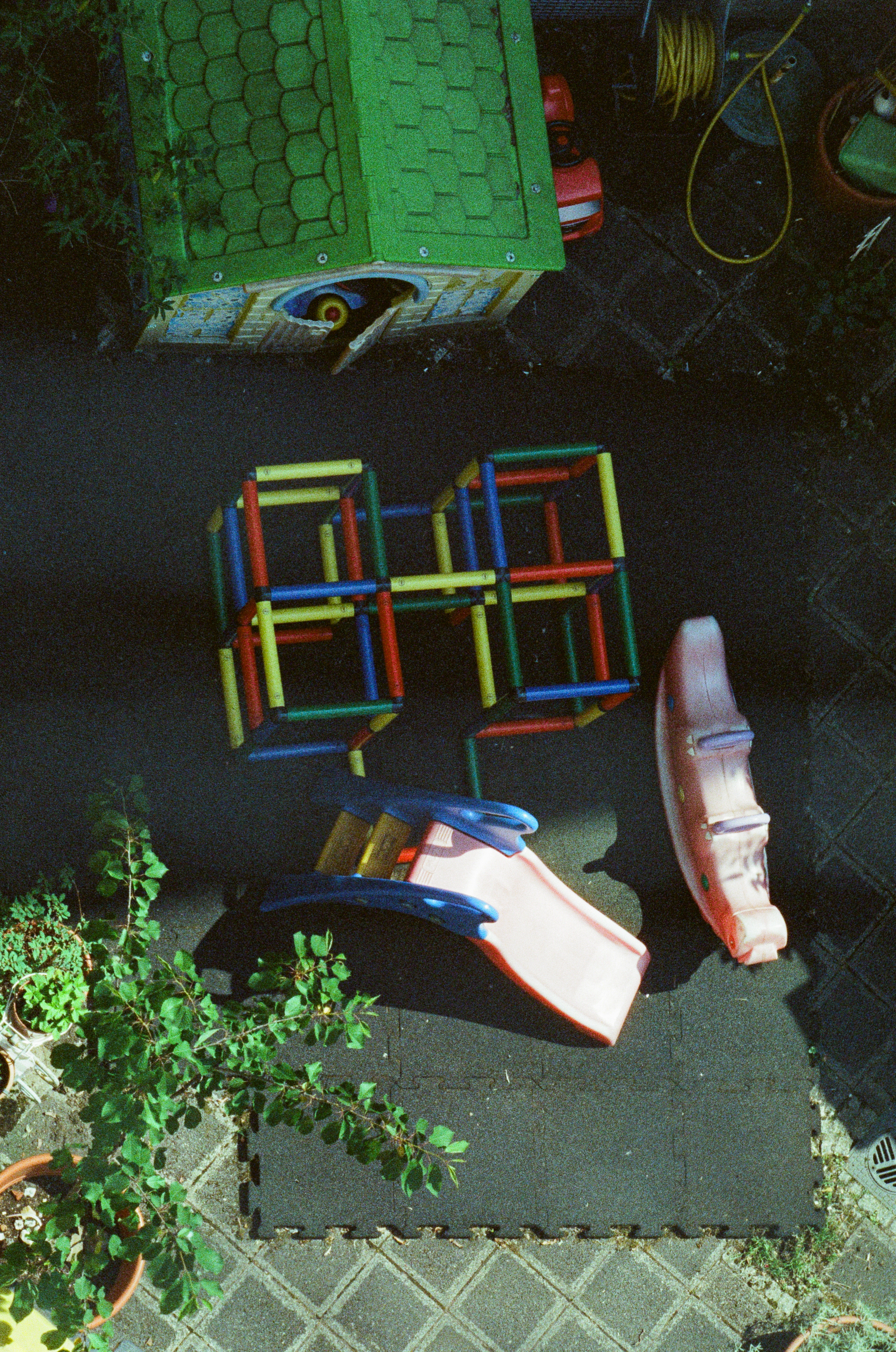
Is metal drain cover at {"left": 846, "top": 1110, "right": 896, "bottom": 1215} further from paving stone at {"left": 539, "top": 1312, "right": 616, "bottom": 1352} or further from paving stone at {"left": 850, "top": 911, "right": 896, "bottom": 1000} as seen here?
paving stone at {"left": 539, "top": 1312, "right": 616, "bottom": 1352}

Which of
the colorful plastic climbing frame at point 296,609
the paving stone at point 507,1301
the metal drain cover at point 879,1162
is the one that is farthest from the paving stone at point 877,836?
the paving stone at point 507,1301

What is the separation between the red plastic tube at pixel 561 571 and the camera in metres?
5.02

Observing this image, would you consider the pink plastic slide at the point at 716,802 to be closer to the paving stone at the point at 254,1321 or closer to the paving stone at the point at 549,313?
the paving stone at the point at 549,313

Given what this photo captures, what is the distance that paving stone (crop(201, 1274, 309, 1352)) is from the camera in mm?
5191

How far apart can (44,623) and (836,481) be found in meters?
3.63

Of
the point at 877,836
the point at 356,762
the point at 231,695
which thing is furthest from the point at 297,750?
the point at 877,836

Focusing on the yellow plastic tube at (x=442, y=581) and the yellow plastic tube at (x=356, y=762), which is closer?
the yellow plastic tube at (x=442, y=581)

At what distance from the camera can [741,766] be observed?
539 centimetres

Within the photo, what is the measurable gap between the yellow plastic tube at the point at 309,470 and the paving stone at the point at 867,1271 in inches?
158

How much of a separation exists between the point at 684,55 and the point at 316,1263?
5.40m

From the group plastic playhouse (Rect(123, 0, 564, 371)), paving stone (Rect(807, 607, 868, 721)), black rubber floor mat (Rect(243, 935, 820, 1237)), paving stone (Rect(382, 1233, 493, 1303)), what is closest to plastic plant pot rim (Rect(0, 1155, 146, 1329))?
black rubber floor mat (Rect(243, 935, 820, 1237))

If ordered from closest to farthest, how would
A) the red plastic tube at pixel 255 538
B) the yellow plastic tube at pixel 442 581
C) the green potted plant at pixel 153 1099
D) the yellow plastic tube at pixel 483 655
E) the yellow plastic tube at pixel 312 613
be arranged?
1. the green potted plant at pixel 153 1099
2. the red plastic tube at pixel 255 538
3. the yellow plastic tube at pixel 442 581
4. the yellow plastic tube at pixel 312 613
5. the yellow plastic tube at pixel 483 655

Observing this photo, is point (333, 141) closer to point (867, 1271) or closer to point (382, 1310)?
point (382, 1310)

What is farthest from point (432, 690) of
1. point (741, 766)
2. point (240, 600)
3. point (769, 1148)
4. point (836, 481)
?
point (769, 1148)
